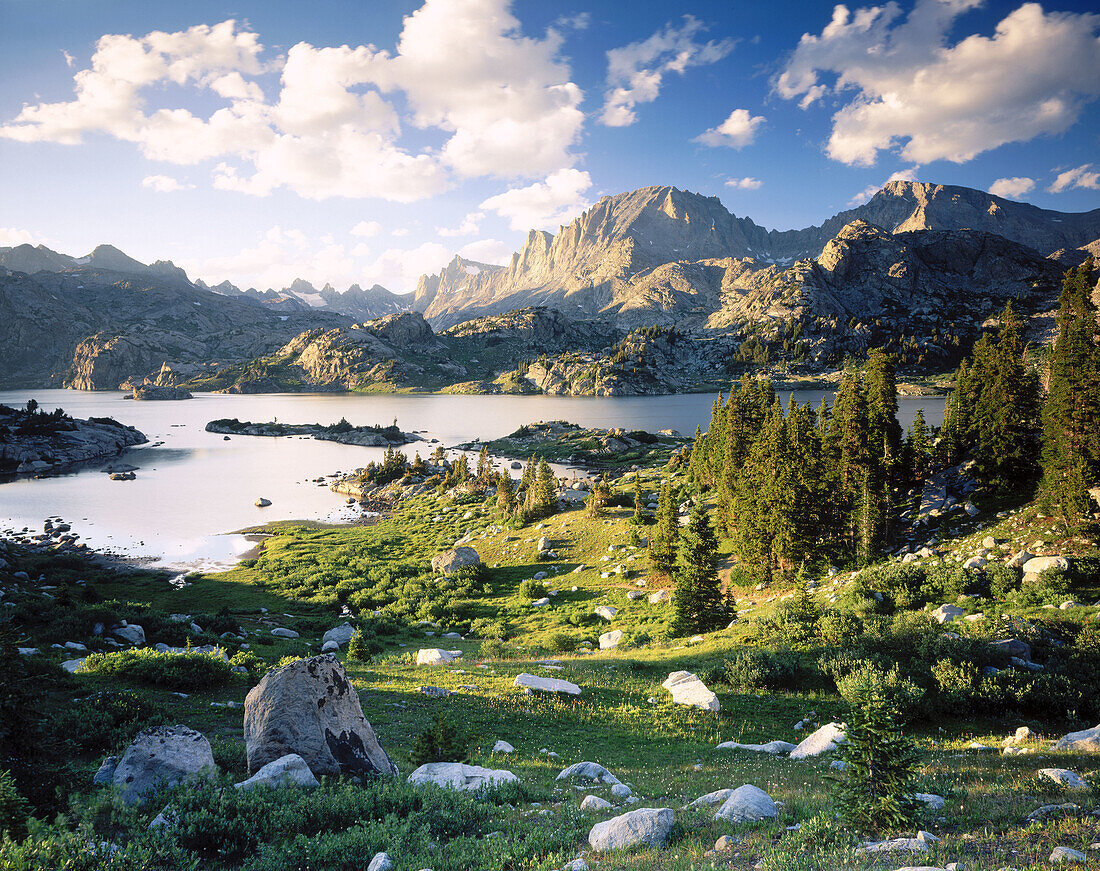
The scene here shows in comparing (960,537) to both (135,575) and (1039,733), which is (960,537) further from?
(135,575)

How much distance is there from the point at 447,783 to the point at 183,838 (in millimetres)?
4543

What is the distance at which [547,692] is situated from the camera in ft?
61.6

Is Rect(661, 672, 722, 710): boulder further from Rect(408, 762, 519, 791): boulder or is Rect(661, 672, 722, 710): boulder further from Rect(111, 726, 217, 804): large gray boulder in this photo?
Rect(111, 726, 217, 804): large gray boulder

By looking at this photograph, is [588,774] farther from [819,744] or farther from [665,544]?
[665,544]

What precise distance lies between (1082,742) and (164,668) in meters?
26.5

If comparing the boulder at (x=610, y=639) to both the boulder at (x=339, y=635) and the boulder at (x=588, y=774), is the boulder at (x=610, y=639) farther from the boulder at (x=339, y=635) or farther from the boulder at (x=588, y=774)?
→ the boulder at (x=588, y=774)

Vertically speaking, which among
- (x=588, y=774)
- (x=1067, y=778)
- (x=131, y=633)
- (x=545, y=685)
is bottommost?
(x=131, y=633)

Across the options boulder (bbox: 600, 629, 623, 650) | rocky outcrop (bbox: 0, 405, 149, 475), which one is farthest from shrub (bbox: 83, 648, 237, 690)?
rocky outcrop (bbox: 0, 405, 149, 475)

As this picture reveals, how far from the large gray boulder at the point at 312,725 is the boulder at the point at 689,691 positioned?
10.5 meters

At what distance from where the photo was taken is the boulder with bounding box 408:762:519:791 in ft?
35.5

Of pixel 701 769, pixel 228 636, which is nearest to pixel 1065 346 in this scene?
pixel 701 769

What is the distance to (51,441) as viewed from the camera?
375ft

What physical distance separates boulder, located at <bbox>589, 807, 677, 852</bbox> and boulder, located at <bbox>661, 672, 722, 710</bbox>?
969 centimetres

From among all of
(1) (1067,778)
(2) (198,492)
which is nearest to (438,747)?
(1) (1067,778)
